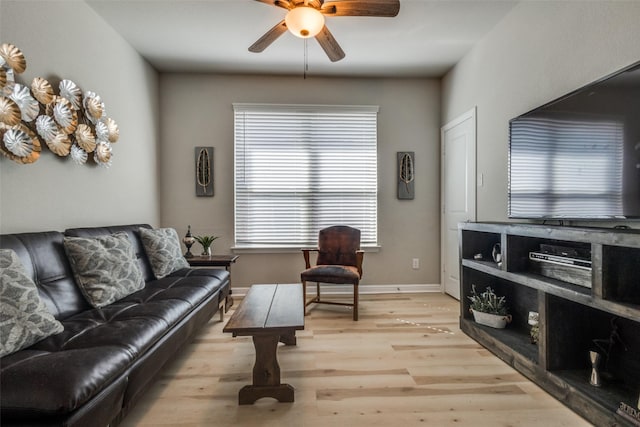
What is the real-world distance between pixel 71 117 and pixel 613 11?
3.54m

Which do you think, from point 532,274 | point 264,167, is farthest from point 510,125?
point 264,167

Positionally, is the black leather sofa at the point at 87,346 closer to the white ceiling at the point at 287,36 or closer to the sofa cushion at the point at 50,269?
the sofa cushion at the point at 50,269

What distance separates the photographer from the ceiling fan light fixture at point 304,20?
1.93 meters

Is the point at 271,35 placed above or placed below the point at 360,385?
above

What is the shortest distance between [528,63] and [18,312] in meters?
3.53

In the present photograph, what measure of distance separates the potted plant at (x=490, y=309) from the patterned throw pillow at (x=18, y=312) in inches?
108

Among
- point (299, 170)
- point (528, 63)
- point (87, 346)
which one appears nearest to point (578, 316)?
point (528, 63)

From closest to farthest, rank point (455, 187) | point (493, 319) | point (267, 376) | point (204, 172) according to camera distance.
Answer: point (267, 376) < point (493, 319) < point (455, 187) < point (204, 172)

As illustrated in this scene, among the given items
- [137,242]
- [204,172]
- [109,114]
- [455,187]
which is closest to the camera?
[137,242]

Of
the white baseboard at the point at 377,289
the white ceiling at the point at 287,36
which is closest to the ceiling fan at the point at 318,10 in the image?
the white ceiling at the point at 287,36

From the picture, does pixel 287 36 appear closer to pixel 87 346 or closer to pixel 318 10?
pixel 318 10

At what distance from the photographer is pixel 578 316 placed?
71.7 inches

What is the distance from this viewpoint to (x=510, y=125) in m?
2.47

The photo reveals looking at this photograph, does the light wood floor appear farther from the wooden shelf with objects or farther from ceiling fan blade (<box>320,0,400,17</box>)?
ceiling fan blade (<box>320,0,400,17</box>)
